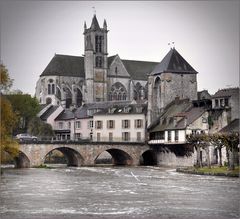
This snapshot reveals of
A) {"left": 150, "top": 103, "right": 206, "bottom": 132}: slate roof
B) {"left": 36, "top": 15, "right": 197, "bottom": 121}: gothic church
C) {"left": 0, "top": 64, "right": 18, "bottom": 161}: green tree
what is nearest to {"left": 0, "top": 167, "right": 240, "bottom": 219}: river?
{"left": 0, "top": 64, "right": 18, "bottom": 161}: green tree

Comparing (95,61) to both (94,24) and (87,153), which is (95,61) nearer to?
(94,24)

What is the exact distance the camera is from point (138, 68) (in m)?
120

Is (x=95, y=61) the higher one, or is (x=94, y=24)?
(x=94, y=24)

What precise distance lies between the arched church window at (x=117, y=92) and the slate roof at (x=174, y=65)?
34032mm

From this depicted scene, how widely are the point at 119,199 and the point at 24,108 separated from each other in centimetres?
6049

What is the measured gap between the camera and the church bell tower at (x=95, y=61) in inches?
4390

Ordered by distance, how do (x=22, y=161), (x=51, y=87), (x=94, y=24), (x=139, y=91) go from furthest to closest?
(x=139, y=91), (x=94, y=24), (x=51, y=87), (x=22, y=161)

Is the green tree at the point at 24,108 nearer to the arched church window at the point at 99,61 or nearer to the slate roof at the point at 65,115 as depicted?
the slate roof at the point at 65,115

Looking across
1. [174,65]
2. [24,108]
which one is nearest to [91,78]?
[24,108]

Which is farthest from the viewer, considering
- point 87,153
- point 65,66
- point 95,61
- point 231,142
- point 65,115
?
point 65,66

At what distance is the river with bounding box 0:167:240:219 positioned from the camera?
25000 mm

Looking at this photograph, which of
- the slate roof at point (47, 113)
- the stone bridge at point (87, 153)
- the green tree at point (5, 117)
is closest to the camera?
the green tree at point (5, 117)

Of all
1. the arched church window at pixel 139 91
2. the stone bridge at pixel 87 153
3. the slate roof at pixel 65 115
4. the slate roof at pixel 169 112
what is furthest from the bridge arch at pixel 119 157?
the arched church window at pixel 139 91

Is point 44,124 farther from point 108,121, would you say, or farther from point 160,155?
point 160,155
